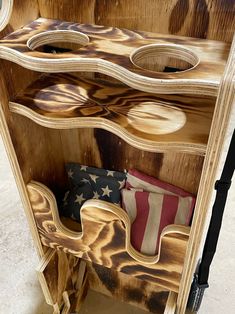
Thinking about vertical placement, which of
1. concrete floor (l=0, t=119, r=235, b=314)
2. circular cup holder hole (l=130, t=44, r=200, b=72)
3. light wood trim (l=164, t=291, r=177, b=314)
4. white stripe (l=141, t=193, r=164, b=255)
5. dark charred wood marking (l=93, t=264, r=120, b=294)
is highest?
circular cup holder hole (l=130, t=44, r=200, b=72)

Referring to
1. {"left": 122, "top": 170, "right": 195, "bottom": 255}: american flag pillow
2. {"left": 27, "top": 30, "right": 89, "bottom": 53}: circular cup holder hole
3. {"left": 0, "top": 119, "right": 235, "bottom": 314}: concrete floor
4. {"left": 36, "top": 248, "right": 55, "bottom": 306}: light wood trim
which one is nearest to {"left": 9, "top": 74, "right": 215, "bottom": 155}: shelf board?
{"left": 27, "top": 30, "right": 89, "bottom": 53}: circular cup holder hole

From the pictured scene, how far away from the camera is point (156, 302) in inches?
46.9

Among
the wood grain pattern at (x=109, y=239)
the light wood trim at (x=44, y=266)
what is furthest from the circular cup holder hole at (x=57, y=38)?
the light wood trim at (x=44, y=266)

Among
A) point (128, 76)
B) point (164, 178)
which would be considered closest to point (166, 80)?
point (128, 76)

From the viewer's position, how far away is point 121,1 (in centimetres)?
69

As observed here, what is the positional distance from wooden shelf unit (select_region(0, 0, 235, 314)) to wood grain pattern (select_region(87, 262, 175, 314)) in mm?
217

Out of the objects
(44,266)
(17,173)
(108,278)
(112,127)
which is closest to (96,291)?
(108,278)

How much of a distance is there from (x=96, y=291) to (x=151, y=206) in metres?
0.52

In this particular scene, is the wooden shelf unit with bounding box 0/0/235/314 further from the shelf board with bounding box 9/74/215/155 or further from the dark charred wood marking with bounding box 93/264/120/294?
the dark charred wood marking with bounding box 93/264/120/294

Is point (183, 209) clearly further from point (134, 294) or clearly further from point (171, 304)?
point (134, 294)

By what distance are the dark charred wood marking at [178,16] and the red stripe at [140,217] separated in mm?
452

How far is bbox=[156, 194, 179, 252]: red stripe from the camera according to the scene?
3.03ft

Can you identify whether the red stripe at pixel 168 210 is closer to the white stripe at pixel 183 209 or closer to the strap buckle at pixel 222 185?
the white stripe at pixel 183 209

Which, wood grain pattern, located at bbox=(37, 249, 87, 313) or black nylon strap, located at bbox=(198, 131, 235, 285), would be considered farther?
wood grain pattern, located at bbox=(37, 249, 87, 313)
